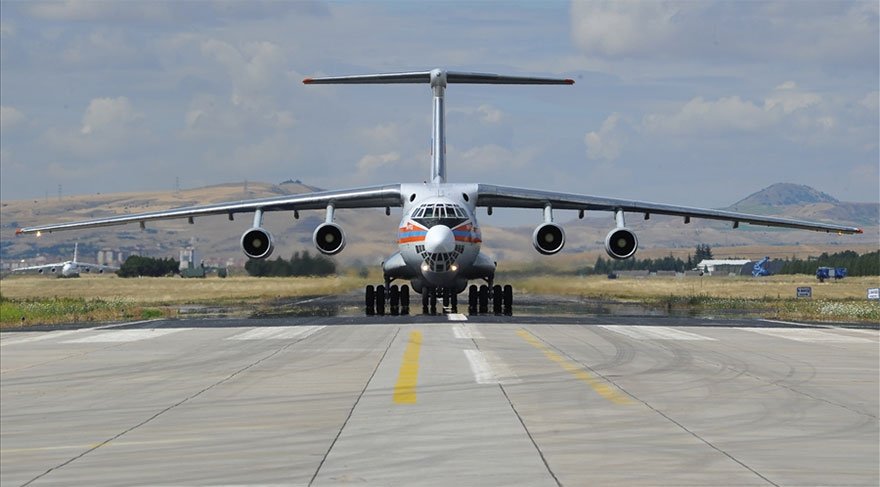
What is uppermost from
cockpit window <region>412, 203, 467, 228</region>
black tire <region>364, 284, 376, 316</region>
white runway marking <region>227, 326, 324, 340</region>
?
cockpit window <region>412, 203, 467, 228</region>

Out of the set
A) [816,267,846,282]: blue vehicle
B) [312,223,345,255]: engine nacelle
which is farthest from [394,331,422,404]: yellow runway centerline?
[816,267,846,282]: blue vehicle

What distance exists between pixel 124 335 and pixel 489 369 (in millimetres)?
10987

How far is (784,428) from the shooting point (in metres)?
11.2

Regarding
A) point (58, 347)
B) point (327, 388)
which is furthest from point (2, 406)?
point (58, 347)

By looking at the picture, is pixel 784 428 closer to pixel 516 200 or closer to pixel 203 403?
pixel 203 403

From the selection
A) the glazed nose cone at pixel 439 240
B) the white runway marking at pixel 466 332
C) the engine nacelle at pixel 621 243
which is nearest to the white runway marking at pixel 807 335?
the white runway marking at pixel 466 332

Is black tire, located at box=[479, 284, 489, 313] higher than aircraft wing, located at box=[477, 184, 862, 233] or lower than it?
lower

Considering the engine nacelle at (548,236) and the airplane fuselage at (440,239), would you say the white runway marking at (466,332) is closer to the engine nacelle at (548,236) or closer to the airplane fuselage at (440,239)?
the airplane fuselage at (440,239)

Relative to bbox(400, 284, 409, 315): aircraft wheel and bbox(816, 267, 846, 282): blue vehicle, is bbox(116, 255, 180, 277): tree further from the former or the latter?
bbox(400, 284, 409, 315): aircraft wheel

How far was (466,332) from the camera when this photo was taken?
80.3ft

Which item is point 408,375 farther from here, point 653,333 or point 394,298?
point 394,298

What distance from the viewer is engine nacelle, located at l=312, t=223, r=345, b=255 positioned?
3256 cm

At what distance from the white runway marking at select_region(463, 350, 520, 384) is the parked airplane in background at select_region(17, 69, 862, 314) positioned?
11.5 m

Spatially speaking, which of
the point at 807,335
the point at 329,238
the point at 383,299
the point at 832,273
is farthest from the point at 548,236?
the point at 832,273
